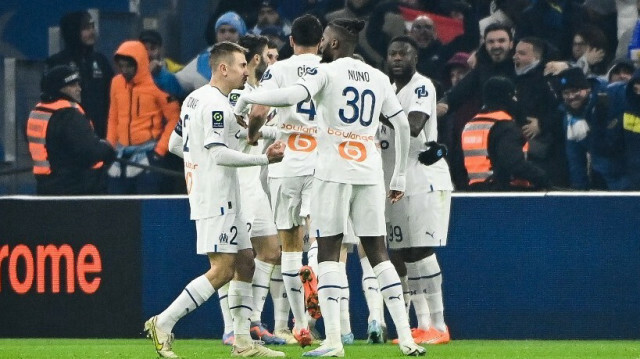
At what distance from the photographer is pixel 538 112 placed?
1363 cm

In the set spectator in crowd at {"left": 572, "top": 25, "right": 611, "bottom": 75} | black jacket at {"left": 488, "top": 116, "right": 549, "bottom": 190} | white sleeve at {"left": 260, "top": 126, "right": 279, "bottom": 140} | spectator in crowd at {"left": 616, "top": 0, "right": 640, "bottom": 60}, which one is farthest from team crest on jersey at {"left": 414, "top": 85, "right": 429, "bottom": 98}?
spectator in crowd at {"left": 616, "top": 0, "right": 640, "bottom": 60}

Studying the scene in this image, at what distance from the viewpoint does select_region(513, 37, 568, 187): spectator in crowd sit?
1343 cm

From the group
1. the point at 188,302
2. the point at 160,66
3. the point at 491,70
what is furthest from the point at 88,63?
the point at 188,302

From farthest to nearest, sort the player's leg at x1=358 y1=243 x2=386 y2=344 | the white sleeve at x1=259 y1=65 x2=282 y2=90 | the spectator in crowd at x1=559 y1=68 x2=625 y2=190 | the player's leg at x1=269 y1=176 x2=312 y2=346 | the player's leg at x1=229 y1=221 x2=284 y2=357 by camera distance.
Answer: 1. the spectator in crowd at x1=559 y1=68 x2=625 y2=190
2. the player's leg at x1=358 y1=243 x2=386 y2=344
3. the player's leg at x1=269 y1=176 x2=312 y2=346
4. the white sleeve at x1=259 y1=65 x2=282 y2=90
5. the player's leg at x1=229 y1=221 x2=284 y2=357

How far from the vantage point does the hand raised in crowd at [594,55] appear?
13852 millimetres

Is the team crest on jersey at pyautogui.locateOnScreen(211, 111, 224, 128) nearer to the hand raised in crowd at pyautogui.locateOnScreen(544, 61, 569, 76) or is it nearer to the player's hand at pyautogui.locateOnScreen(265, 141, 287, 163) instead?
the player's hand at pyautogui.locateOnScreen(265, 141, 287, 163)

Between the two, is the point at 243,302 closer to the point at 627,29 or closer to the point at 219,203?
the point at 219,203

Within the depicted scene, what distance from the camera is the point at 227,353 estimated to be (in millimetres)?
9641

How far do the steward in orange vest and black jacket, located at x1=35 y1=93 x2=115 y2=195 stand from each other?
11.8ft

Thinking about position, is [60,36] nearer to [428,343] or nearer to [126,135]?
[126,135]

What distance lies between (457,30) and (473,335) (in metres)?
3.86

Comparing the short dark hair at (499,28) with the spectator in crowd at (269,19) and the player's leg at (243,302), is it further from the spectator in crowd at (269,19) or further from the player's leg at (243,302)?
the player's leg at (243,302)

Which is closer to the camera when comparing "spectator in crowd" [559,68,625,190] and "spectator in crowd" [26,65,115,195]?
"spectator in crowd" [559,68,625,190]

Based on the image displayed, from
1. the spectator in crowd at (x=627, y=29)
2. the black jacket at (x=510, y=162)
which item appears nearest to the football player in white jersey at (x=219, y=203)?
the black jacket at (x=510, y=162)
